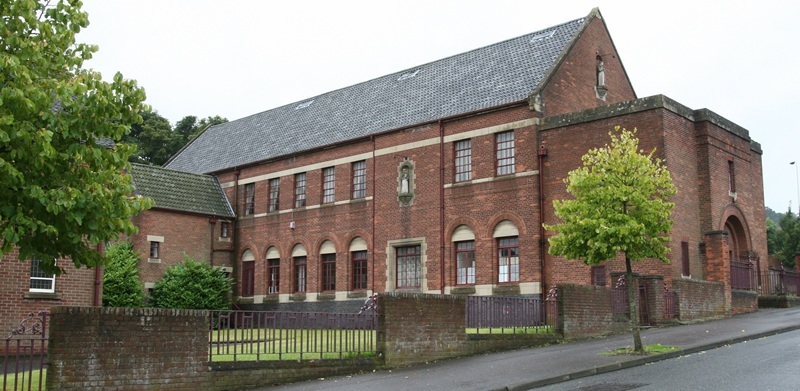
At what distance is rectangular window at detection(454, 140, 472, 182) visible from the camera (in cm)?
3064

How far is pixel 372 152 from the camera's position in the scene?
112ft

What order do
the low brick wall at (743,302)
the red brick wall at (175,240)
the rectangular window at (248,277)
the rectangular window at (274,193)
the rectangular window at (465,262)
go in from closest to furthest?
the low brick wall at (743,302) < the rectangular window at (465,262) < the red brick wall at (175,240) < the rectangular window at (274,193) < the rectangular window at (248,277)

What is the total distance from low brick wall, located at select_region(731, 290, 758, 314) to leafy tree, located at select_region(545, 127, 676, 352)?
10.7 metres

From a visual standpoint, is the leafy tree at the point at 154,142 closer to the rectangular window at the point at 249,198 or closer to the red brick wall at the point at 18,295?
the rectangular window at the point at 249,198

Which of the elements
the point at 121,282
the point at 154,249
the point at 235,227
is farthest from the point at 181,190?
the point at 121,282

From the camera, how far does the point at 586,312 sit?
22.3 m

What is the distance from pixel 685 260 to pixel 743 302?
118 inches

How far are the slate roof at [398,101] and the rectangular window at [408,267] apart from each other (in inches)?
204

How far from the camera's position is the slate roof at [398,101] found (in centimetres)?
3134

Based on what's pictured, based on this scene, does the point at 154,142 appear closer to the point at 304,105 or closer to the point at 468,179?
the point at 304,105

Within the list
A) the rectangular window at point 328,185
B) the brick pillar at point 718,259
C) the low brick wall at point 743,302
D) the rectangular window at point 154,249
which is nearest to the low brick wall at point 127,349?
the brick pillar at point 718,259

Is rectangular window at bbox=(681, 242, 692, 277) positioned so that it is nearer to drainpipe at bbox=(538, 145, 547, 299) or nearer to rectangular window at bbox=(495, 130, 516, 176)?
drainpipe at bbox=(538, 145, 547, 299)

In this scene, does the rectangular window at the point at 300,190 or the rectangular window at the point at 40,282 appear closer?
the rectangular window at the point at 40,282

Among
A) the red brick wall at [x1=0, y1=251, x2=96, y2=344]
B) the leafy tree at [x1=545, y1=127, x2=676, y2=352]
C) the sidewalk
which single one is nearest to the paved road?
the sidewalk
